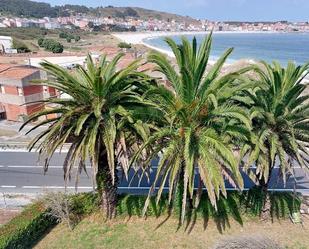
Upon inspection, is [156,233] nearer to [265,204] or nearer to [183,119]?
[265,204]

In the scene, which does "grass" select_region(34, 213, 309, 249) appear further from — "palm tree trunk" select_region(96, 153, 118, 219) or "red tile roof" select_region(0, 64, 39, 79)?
"red tile roof" select_region(0, 64, 39, 79)

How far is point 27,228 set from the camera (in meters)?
15.5

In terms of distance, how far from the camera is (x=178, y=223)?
16594 mm

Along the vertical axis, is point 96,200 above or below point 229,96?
below

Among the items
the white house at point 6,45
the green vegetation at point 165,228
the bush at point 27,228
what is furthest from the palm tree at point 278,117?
the white house at point 6,45

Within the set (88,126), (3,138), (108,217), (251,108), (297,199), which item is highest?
(251,108)

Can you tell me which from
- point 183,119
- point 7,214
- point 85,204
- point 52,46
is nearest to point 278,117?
point 183,119

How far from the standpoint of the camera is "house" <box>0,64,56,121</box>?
36.8m

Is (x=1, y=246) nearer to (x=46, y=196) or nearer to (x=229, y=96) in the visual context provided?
(x=46, y=196)

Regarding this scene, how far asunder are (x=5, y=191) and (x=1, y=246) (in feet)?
26.3

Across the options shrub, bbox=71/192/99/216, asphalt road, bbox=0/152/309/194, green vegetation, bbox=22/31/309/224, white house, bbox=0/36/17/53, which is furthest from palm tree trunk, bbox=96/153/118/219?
white house, bbox=0/36/17/53

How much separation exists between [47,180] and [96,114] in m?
11.1

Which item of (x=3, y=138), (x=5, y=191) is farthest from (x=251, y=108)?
(x=3, y=138)

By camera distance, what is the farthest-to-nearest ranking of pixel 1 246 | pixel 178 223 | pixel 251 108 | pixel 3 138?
pixel 3 138 → pixel 178 223 → pixel 251 108 → pixel 1 246
